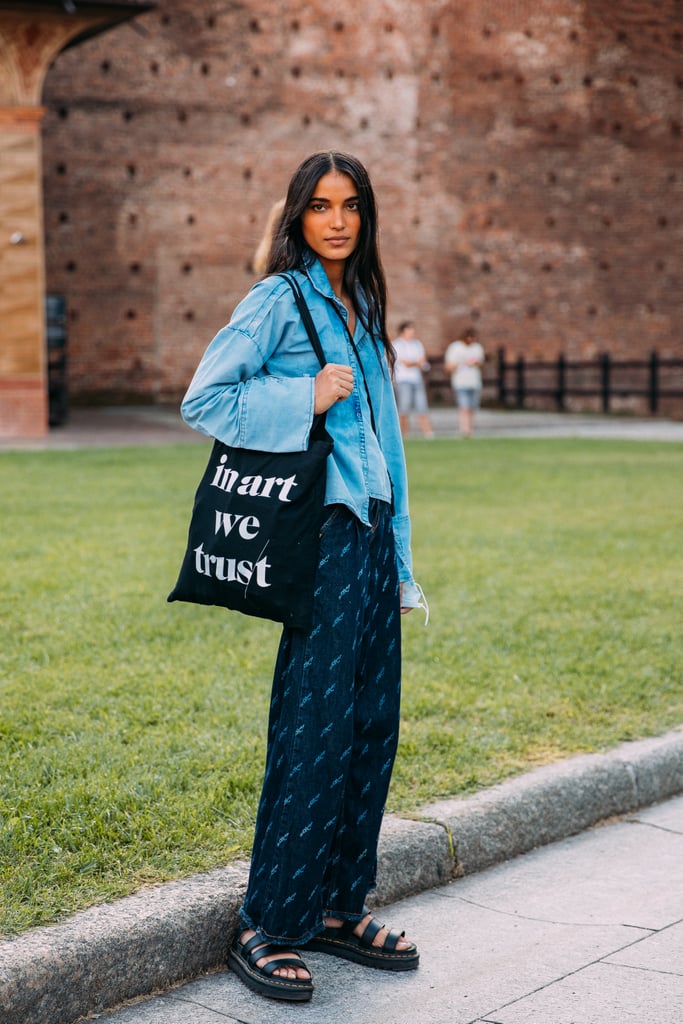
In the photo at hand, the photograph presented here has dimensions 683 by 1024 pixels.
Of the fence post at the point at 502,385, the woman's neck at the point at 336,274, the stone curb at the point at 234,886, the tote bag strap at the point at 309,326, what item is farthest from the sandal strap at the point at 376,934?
the fence post at the point at 502,385

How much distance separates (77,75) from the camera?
25984 millimetres

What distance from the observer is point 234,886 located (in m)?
2.90

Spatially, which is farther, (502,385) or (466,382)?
(502,385)

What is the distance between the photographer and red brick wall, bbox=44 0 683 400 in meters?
26.5

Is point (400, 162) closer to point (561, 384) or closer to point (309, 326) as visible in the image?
point (561, 384)

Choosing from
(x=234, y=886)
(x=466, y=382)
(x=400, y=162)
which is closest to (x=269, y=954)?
(x=234, y=886)

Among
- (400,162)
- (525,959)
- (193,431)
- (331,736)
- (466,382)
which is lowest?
(525,959)

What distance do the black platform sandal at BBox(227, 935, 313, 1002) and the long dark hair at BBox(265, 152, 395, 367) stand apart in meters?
1.32

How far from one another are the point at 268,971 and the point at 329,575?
84 cm

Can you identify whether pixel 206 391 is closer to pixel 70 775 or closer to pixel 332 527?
pixel 332 527

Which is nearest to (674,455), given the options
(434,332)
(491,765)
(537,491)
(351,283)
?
(537,491)

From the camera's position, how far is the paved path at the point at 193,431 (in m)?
17.5

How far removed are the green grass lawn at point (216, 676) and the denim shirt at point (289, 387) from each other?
101 centimetres

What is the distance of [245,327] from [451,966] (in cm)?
146
